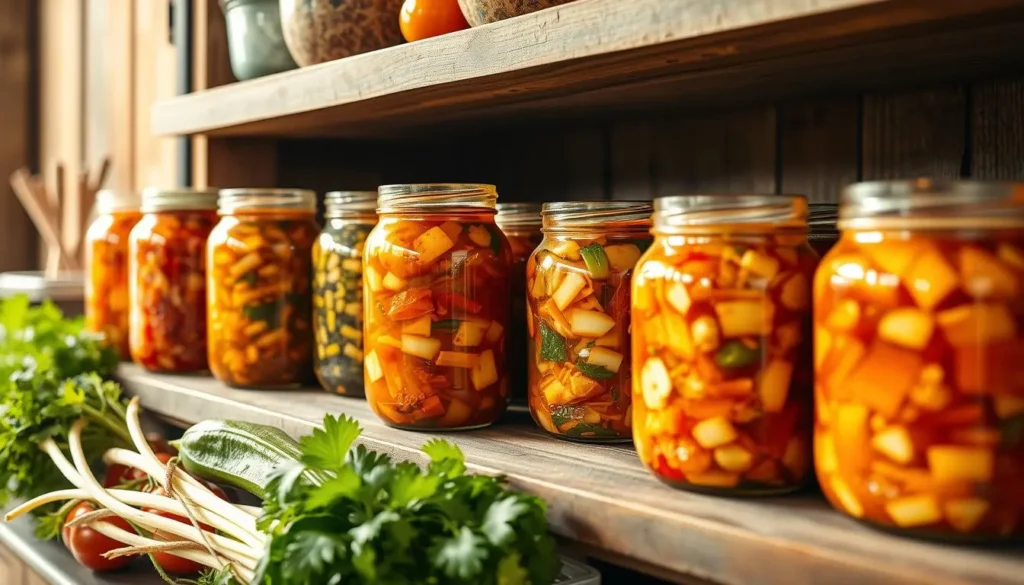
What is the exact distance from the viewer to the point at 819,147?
1108 millimetres

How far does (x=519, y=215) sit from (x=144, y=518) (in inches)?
19.3

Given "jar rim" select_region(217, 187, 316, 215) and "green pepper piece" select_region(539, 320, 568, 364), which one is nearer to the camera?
"green pepper piece" select_region(539, 320, 568, 364)

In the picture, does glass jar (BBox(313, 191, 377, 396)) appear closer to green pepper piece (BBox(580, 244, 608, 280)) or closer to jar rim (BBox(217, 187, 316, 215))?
jar rim (BBox(217, 187, 316, 215))

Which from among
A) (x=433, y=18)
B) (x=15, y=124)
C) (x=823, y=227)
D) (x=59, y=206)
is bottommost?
(x=823, y=227)

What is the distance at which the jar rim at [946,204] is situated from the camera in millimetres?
619

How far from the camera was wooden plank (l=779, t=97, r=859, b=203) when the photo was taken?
1.08 meters

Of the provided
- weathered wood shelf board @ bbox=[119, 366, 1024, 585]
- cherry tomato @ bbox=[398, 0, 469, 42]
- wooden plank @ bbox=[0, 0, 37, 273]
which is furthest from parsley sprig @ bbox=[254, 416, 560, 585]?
wooden plank @ bbox=[0, 0, 37, 273]

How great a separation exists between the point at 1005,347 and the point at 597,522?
293 millimetres

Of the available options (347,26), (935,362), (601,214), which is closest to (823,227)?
(601,214)

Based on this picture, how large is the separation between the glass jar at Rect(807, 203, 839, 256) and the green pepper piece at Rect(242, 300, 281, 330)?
62 centimetres

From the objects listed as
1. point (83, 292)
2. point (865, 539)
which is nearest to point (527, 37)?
point (865, 539)

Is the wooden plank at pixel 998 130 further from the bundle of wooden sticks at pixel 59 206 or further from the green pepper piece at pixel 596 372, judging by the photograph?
the bundle of wooden sticks at pixel 59 206

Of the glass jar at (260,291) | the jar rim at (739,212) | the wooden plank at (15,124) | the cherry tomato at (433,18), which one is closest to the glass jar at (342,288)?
the glass jar at (260,291)

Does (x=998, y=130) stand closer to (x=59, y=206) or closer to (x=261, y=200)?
(x=261, y=200)
